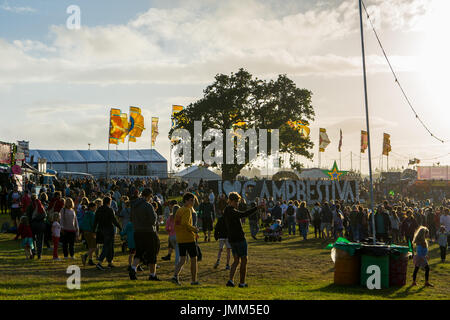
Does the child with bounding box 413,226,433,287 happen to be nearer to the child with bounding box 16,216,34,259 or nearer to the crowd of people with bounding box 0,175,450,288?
the crowd of people with bounding box 0,175,450,288

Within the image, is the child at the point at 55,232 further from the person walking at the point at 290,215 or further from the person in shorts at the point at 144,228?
the person walking at the point at 290,215

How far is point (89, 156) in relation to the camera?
6200cm

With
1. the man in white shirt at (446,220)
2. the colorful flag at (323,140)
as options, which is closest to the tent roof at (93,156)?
the colorful flag at (323,140)

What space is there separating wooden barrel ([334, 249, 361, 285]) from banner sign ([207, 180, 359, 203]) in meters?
27.6

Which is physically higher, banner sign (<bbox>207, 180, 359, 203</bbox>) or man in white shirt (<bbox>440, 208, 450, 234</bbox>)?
A: banner sign (<bbox>207, 180, 359, 203</bbox>)

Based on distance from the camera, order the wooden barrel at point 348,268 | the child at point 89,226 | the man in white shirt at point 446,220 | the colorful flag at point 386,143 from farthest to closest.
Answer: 1. the colorful flag at point 386,143
2. the man in white shirt at point 446,220
3. the child at point 89,226
4. the wooden barrel at point 348,268

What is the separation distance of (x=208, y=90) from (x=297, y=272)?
116 feet

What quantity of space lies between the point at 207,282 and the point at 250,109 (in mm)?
37124

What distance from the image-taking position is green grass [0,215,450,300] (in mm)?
8664

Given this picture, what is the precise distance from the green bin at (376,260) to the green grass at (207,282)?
0.30m

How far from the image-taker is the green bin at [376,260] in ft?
35.4

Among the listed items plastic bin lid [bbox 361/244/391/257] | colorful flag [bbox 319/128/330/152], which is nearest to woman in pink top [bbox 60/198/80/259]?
plastic bin lid [bbox 361/244/391/257]
